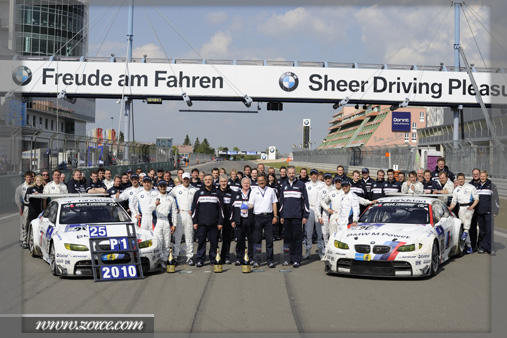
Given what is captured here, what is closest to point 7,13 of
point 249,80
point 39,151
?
point 249,80

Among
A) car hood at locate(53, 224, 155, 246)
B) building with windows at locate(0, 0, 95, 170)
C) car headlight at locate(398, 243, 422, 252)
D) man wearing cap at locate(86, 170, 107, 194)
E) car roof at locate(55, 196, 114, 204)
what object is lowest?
car headlight at locate(398, 243, 422, 252)

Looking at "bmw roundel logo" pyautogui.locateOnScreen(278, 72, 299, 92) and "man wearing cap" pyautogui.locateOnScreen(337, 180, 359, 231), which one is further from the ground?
"bmw roundel logo" pyautogui.locateOnScreen(278, 72, 299, 92)

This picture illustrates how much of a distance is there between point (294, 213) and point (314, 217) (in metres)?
1.33

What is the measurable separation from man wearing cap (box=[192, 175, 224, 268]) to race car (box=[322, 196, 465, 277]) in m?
2.10

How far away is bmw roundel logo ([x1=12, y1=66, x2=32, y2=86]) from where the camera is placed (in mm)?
33562

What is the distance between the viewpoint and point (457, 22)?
35969 mm

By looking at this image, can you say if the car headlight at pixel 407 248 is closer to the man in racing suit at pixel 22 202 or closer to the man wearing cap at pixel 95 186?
the man wearing cap at pixel 95 186

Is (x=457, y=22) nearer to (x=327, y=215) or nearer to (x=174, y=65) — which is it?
(x=174, y=65)

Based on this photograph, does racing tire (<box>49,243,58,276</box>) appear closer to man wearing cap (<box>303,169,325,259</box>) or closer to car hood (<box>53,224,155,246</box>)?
car hood (<box>53,224,155,246</box>)

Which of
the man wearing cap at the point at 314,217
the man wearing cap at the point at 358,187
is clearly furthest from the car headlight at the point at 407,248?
the man wearing cap at the point at 358,187

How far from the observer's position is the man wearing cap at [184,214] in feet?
33.8

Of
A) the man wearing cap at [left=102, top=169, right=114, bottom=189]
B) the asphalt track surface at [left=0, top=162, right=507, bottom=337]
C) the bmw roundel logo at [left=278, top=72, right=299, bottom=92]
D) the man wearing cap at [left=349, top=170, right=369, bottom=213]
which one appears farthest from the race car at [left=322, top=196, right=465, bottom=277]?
the bmw roundel logo at [left=278, top=72, right=299, bottom=92]

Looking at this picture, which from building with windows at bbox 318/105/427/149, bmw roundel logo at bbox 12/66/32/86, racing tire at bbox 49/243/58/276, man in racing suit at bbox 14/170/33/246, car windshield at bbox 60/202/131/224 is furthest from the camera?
building with windows at bbox 318/105/427/149

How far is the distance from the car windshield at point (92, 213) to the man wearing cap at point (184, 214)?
3.20ft
